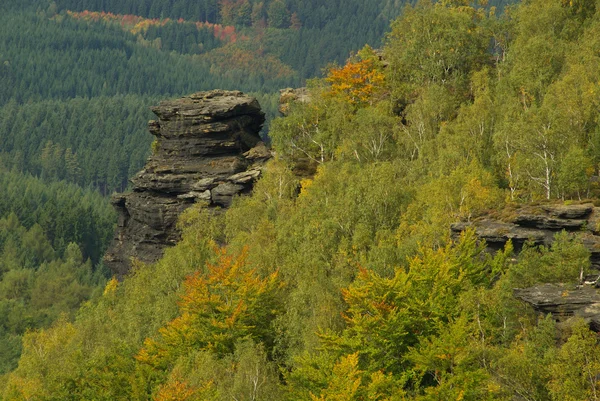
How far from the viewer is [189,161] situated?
122188 millimetres

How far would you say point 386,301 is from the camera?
69.9 meters

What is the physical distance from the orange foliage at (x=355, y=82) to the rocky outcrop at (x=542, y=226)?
46.0 meters

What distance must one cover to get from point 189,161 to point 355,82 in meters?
22.4

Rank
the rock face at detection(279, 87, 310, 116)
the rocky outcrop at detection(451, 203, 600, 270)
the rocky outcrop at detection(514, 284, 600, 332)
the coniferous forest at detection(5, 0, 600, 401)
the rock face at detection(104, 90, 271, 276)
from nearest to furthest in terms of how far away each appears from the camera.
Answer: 1. the rocky outcrop at detection(514, 284, 600, 332)
2. the coniferous forest at detection(5, 0, 600, 401)
3. the rocky outcrop at detection(451, 203, 600, 270)
4. the rock face at detection(104, 90, 271, 276)
5. the rock face at detection(279, 87, 310, 116)

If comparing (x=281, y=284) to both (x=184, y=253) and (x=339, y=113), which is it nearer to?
(x=184, y=253)

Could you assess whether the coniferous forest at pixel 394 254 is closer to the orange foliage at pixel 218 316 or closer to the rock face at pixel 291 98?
the orange foliage at pixel 218 316

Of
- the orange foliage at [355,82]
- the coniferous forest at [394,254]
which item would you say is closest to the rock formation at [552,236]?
the coniferous forest at [394,254]

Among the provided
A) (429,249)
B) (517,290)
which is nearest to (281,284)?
(429,249)

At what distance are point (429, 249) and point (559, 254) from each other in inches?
468

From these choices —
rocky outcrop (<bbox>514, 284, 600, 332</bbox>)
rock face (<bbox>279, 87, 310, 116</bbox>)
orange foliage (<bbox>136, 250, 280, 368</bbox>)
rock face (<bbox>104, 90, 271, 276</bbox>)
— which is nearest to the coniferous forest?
orange foliage (<bbox>136, 250, 280, 368</bbox>)

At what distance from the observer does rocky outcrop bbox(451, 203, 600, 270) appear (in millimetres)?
67188

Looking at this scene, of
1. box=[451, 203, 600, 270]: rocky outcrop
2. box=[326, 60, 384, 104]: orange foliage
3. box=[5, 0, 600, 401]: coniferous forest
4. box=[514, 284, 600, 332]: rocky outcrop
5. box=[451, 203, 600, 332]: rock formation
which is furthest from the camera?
box=[326, 60, 384, 104]: orange foliage

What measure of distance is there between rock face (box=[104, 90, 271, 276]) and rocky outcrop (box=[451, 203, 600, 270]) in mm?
Result: 49385

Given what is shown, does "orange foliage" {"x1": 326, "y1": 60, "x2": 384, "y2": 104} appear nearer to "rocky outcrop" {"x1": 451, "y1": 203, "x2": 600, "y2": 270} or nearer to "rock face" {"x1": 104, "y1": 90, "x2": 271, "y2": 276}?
"rock face" {"x1": 104, "y1": 90, "x2": 271, "y2": 276}
